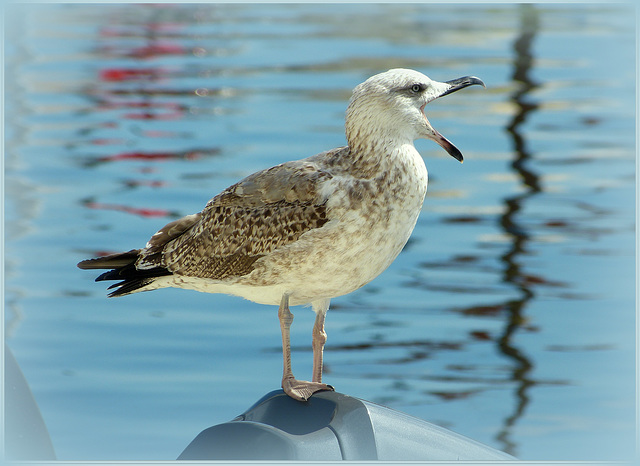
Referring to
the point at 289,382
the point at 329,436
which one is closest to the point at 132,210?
the point at 289,382

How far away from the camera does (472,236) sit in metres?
13.2

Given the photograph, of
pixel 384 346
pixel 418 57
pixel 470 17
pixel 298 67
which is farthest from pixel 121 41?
pixel 384 346

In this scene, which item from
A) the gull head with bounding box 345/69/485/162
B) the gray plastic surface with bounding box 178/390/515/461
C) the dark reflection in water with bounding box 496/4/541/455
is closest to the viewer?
the gray plastic surface with bounding box 178/390/515/461

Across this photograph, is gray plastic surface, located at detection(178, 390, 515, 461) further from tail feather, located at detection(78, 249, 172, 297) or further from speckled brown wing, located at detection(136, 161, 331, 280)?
tail feather, located at detection(78, 249, 172, 297)

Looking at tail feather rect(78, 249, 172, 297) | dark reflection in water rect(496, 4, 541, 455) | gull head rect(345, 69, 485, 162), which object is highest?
gull head rect(345, 69, 485, 162)

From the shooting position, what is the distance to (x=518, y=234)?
1349 cm

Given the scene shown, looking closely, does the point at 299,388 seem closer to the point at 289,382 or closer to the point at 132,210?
the point at 289,382

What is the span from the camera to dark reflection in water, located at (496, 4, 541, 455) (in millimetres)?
9625

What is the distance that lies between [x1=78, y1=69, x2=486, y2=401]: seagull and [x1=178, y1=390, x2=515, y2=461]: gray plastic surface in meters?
0.20

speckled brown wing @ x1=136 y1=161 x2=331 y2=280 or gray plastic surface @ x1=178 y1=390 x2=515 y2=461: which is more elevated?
speckled brown wing @ x1=136 y1=161 x2=331 y2=280

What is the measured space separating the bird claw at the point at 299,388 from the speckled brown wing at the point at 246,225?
59cm

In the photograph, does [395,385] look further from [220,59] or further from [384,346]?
[220,59]

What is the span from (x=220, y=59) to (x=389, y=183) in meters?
18.6

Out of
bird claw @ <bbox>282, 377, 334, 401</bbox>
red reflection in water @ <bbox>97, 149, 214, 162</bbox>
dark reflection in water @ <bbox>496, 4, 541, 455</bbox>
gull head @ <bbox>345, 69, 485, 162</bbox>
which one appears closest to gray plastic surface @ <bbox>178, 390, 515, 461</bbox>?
bird claw @ <bbox>282, 377, 334, 401</bbox>
